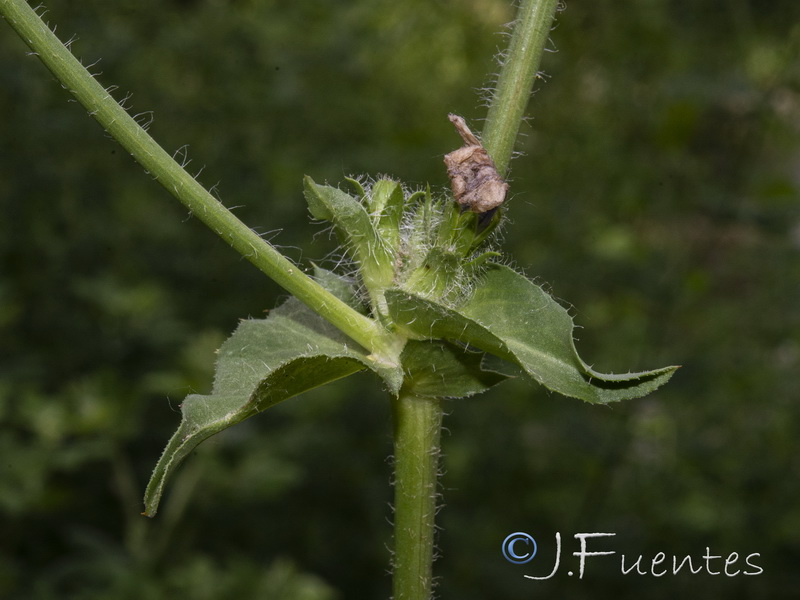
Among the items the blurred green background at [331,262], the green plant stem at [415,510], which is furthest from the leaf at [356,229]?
the blurred green background at [331,262]

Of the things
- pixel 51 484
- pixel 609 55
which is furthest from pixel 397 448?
pixel 609 55

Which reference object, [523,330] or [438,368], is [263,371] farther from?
[523,330]

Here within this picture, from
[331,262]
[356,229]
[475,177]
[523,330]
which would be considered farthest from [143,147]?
[331,262]

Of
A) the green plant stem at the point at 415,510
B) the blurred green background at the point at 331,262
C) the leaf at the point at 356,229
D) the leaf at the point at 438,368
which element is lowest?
the green plant stem at the point at 415,510

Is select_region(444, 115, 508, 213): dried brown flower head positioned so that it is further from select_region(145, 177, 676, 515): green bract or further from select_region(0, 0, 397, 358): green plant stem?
select_region(0, 0, 397, 358): green plant stem

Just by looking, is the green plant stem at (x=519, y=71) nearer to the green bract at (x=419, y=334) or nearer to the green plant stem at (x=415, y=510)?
the green bract at (x=419, y=334)

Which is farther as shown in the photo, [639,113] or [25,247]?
[639,113]

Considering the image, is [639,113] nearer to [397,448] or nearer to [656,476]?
[656,476]
